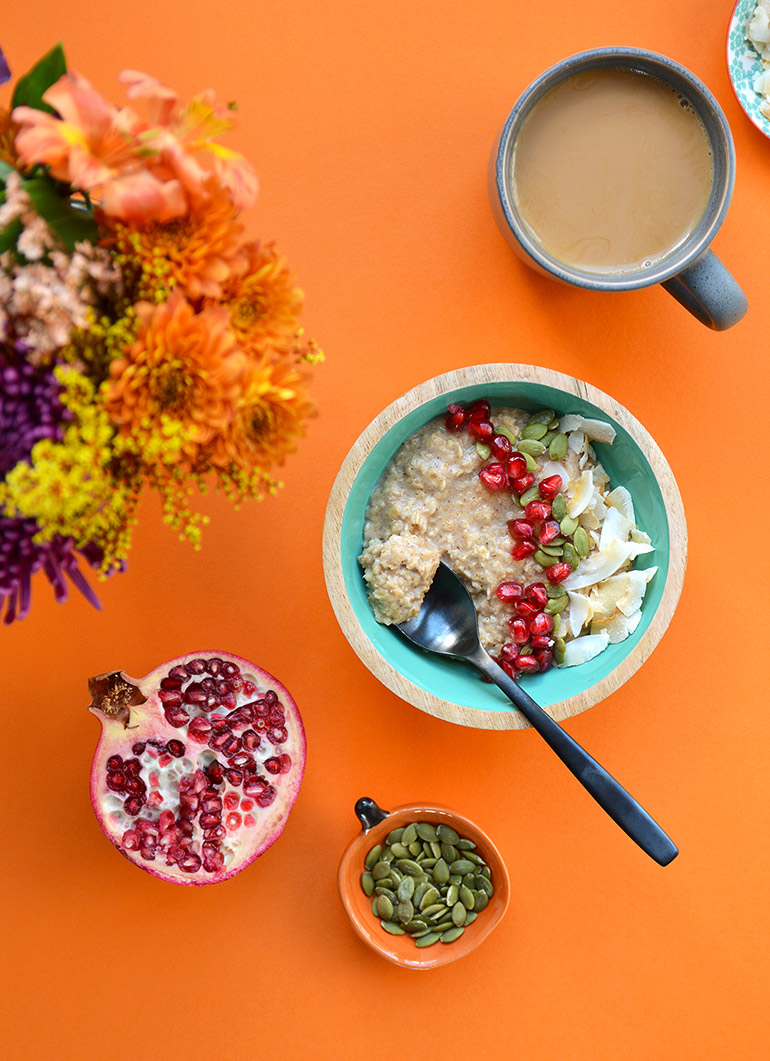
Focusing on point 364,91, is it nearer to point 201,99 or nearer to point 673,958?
point 201,99

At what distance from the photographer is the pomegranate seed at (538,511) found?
→ 148 centimetres

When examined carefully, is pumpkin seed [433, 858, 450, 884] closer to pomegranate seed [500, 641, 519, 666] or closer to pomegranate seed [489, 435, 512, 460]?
pomegranate seed [500, 641, 519, 666]

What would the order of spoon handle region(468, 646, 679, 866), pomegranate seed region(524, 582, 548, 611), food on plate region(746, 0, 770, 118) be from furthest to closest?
food on plate region(746, 0, 770, 118)
pomegranate seed region(524, 582, 548, 611)
spoon handle region(468, 646, 679, 866)

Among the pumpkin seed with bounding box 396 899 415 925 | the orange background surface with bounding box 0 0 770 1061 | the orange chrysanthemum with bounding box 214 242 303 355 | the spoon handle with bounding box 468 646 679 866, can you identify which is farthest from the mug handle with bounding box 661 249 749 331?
the pumpkin seed with bounding box 396 899 415 925

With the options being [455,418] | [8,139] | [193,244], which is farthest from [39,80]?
[455,418]

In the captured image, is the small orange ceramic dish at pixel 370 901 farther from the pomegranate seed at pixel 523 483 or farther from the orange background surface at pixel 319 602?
the pomegranate seed at pixel 523 483

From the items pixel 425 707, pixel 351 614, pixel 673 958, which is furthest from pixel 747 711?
pixel 351 614

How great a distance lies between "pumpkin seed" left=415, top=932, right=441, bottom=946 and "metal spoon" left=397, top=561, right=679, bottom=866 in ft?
1.46

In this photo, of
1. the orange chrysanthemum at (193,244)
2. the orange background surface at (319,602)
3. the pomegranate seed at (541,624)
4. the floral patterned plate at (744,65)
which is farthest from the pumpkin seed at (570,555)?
the floral patterned plate at (744,65)

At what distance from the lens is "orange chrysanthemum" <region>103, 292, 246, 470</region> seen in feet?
Result: 2.70

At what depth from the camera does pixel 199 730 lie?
1.49 metres

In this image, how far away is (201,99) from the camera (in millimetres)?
814

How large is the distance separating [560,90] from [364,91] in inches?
15.3

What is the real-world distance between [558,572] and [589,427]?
0.26m
